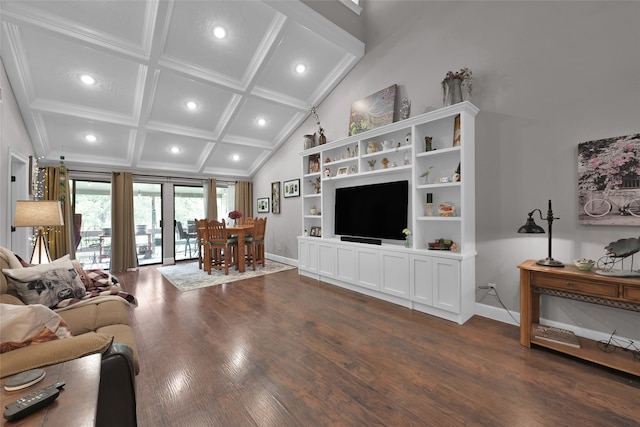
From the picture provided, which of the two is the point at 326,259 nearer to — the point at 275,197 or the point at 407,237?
the point at 407,237

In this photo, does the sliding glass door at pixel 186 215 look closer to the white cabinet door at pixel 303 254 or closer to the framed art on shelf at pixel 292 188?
the framed art on shelf at pixel 292 188

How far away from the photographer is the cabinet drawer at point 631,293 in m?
1.84

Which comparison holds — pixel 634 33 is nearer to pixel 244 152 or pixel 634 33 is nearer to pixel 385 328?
pixel 385 328

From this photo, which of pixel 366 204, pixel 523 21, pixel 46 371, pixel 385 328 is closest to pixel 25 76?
pixel 46 371

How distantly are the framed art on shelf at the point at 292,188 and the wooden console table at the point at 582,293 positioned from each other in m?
4.22

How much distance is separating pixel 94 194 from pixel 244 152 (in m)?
3.24

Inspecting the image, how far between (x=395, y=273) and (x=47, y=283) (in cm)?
334

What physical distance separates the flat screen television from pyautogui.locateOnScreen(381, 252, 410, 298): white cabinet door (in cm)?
34

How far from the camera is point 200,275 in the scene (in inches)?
194

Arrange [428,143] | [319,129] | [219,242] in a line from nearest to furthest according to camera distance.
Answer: [428,143], [319,129], [219,242]

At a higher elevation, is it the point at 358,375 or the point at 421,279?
the point at 421,279

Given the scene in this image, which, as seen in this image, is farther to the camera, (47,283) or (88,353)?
(47,283)

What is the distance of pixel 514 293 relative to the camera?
9.02 feet

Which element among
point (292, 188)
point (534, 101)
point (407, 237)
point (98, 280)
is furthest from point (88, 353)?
point (292, 188)
